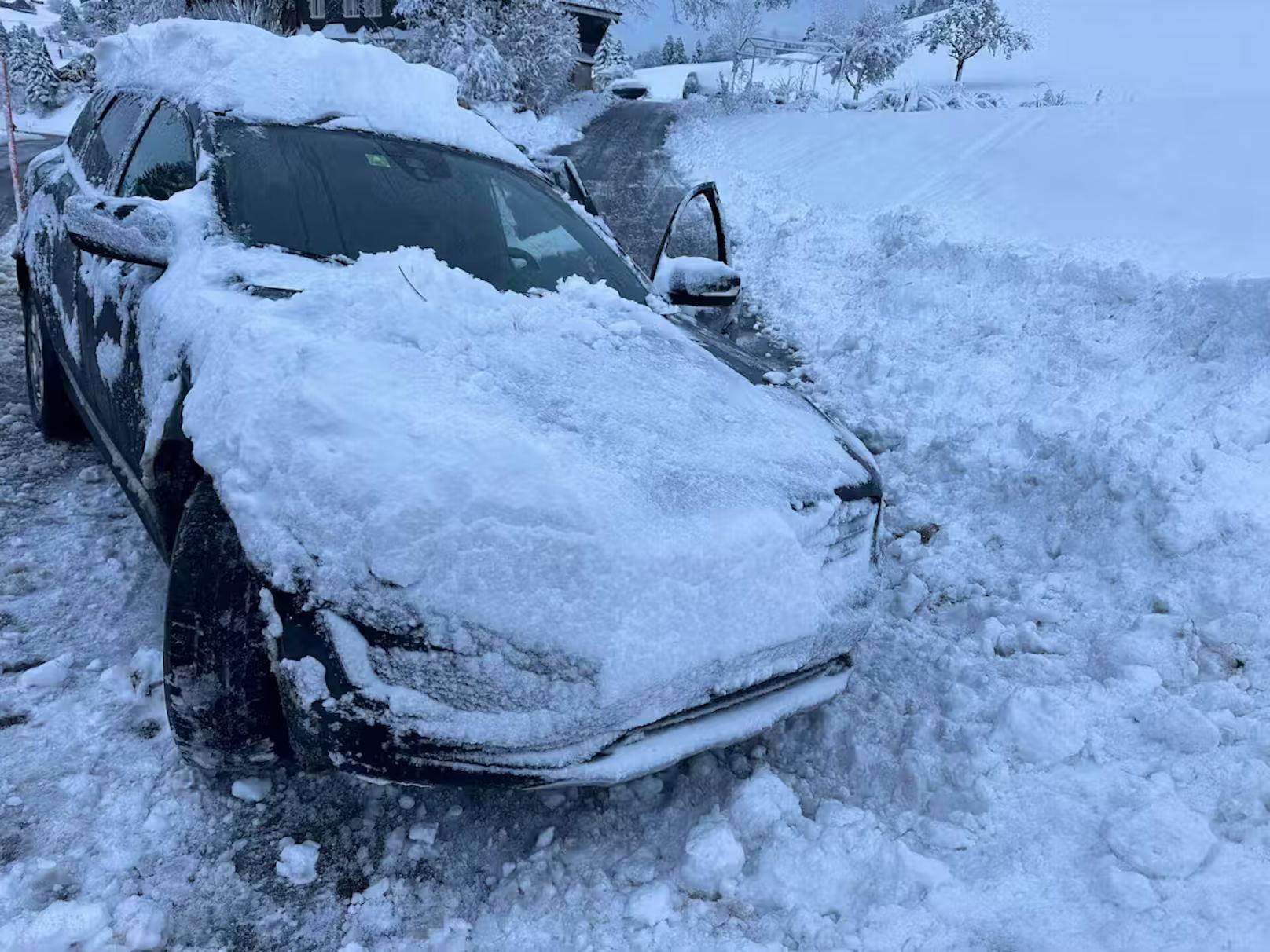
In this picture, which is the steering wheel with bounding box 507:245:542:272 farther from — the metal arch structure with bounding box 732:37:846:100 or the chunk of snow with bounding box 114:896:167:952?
the metal arch structure with bounding box 732:37:846:100

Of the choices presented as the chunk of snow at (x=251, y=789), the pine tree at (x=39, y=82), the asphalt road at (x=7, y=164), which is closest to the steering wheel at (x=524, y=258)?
the chunk of snow at (x=251, y=789)

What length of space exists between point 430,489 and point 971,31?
5127cm

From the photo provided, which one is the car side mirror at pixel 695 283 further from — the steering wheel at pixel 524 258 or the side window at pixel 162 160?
the side window at pixel 162 160

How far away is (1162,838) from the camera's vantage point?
2.07 metres

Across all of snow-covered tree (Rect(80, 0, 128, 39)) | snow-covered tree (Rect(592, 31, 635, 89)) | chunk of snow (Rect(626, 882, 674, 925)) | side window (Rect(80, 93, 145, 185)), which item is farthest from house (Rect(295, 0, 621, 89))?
chunk of snow (Rect(626, 882, 674, 925))

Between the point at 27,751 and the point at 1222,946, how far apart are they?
2.97 m

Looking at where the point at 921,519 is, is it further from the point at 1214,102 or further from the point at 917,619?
the point at 1214,102

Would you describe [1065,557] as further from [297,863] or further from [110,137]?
[110,137]

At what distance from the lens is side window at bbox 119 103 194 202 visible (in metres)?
2.98

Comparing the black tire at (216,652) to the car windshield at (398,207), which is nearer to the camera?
the black tire at (216,652)

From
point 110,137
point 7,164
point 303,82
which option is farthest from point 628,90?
point 303,82

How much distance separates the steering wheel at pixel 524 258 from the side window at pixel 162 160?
1.09 m

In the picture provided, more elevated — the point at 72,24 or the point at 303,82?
the point at 72,24

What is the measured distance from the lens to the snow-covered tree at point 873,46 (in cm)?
3831
